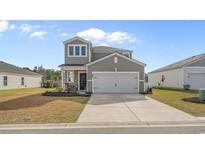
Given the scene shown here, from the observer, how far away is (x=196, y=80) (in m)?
28.7

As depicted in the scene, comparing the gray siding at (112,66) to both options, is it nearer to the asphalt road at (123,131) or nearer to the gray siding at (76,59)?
the gray siding at (76,59)

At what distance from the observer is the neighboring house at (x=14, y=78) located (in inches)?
1218

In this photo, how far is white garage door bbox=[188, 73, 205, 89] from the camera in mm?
28688

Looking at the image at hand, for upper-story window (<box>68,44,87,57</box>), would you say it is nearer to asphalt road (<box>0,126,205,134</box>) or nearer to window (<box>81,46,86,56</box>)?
window (<box>81,46,86,56</box>)

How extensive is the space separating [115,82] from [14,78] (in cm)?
1898

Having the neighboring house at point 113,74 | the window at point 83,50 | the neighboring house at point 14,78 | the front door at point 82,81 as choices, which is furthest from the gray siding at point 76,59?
the neighboring house at point 14,78

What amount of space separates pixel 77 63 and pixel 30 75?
19886 mm

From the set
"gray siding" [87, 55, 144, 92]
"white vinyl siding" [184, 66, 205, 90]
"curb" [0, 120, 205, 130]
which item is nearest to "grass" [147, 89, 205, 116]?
"curb" [0, 120, 205, 130]

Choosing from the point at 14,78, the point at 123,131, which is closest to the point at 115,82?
the point at 123,131

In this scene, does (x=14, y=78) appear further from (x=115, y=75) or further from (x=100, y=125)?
(x=100, y=125)

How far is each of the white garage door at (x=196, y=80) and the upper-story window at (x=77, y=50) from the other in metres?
14.2

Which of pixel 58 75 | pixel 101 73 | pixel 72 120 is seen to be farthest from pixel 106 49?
pixel 58 75

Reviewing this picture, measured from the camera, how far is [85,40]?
954 inches

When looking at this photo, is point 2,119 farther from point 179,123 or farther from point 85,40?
point 85,40
